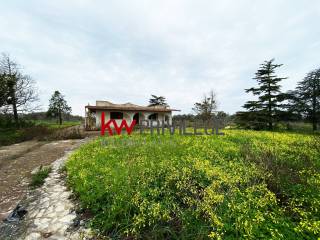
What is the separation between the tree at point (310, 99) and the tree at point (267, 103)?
2171mm

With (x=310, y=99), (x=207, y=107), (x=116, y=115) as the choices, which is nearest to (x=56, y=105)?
(x=116, y=115)

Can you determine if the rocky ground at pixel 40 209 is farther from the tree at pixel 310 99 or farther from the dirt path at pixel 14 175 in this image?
the tree at pixel 310 99

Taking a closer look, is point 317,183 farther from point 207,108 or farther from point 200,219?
point 207,108

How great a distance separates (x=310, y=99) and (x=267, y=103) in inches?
263

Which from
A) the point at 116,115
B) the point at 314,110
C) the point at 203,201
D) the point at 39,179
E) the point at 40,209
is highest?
the point at 314,110

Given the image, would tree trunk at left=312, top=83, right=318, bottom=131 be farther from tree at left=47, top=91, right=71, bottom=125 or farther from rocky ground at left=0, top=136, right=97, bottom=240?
tree at left=47, top=91, right=71, bottom=125

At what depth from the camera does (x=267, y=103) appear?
18656mm

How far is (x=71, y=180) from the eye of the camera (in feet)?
12.8

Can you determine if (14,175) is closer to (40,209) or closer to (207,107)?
(40,209)

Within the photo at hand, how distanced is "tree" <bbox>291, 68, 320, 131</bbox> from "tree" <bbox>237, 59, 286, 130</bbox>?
2.17 metres

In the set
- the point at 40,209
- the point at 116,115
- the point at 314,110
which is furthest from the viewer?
the point at 116,115

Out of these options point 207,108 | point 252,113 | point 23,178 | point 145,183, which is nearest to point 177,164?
point 145,183

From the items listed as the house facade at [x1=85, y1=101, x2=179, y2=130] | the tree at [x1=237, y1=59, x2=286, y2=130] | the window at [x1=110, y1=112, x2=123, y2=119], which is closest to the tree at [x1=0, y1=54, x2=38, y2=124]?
the house facade at [x1=85, y1=101, x2=179, y2=130]

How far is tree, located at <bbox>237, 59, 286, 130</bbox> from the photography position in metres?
18.3
